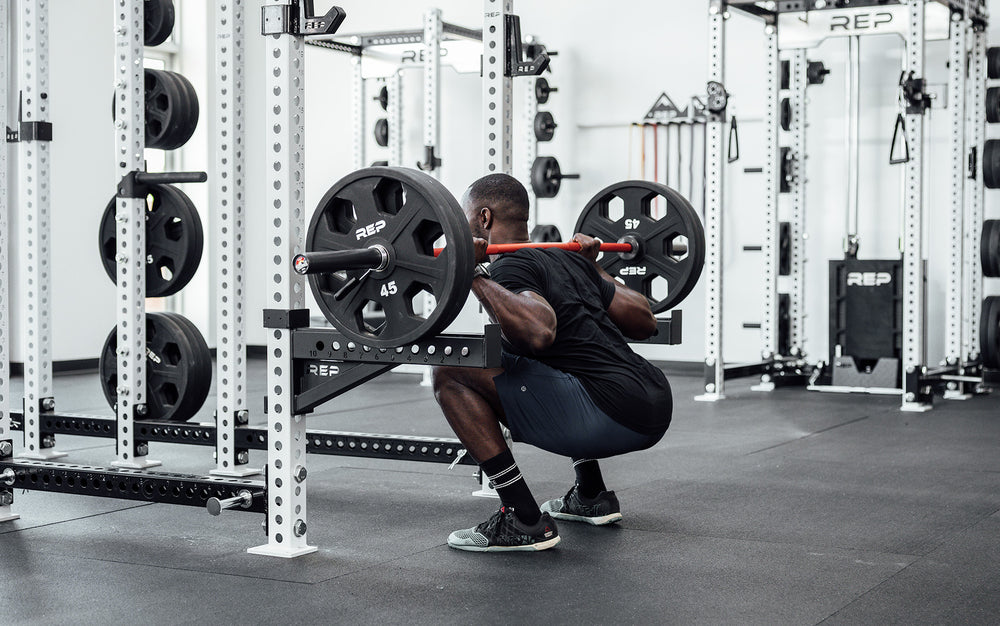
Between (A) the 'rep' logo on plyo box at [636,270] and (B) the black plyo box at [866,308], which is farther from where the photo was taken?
(B) the black plyo box at [866,308]

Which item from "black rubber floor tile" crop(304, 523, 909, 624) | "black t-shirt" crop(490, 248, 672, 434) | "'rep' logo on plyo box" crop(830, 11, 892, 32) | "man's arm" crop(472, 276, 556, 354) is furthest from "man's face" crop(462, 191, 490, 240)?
"'rep' logo on plyo box" crop(830, 11, 892, 32)

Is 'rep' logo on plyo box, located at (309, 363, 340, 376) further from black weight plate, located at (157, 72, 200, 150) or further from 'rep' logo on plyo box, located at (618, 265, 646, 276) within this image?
black weight plate, located at (157, 72, 200, 150)

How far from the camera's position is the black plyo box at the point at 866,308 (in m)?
6.76

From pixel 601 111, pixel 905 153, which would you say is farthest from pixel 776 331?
pixel 601 111

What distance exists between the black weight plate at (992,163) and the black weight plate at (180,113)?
14.2 feet

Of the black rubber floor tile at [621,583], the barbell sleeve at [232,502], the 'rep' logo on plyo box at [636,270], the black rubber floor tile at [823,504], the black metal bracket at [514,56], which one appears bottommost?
the black rubber floor tile at [823,504]

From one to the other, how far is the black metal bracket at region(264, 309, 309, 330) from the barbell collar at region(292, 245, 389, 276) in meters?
0.30

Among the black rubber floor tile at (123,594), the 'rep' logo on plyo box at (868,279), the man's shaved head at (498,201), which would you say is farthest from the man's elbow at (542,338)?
the 'rep' logo on plyo box at (868,279)

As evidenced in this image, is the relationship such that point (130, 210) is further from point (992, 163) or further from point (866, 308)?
point (992, 163)

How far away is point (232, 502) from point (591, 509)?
0.99 meters

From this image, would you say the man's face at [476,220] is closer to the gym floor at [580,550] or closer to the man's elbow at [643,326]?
the man's elbow at [643,326]

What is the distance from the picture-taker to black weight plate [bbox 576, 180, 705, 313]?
3641 millimetres

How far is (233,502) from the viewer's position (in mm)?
2857

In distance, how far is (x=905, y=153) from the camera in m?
6.17
